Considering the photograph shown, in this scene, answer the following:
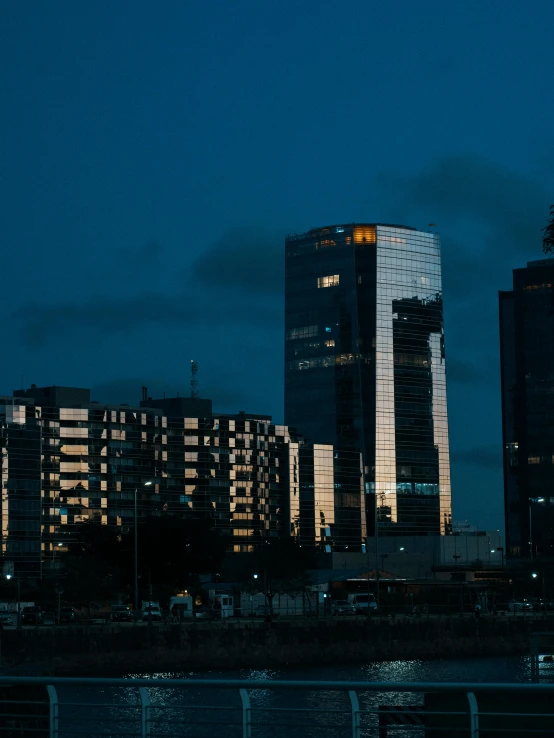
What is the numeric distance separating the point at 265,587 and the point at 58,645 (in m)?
46.1

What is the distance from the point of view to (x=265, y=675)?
10394cm

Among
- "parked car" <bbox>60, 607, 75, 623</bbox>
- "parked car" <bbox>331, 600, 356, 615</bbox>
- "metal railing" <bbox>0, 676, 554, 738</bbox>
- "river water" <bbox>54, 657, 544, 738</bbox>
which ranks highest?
"metal railing" <bbox>0, 676, 554, 738</bbox>

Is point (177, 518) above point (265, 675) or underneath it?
above

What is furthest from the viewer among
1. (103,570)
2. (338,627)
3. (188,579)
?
(188,579)

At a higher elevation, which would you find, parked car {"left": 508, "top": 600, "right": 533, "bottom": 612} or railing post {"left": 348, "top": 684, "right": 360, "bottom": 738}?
railing post {"left": 348, "top": 684, "right": 360, "bottom": 738}

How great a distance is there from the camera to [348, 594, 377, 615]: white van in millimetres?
148712

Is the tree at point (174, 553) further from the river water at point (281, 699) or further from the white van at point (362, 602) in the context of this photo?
the river water at point (281, 699)

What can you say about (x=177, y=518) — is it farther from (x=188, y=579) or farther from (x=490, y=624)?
(x=490, y=624)

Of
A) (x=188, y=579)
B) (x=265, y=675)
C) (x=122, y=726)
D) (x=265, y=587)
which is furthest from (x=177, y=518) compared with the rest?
(x=122, y=726)

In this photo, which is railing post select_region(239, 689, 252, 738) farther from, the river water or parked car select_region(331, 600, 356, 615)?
parked car select_region(331, 600, 356, 615)

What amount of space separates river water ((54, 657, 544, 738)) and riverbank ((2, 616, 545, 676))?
2269 mm

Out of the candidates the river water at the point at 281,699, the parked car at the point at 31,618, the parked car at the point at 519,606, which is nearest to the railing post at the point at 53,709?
the river water at the point at 281,699

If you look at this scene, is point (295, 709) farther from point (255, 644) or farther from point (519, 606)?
point (519, 606)

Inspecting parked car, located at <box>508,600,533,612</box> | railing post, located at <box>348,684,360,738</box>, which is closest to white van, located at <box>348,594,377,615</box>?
parked car, located at <box>508,600,533,612</box>
